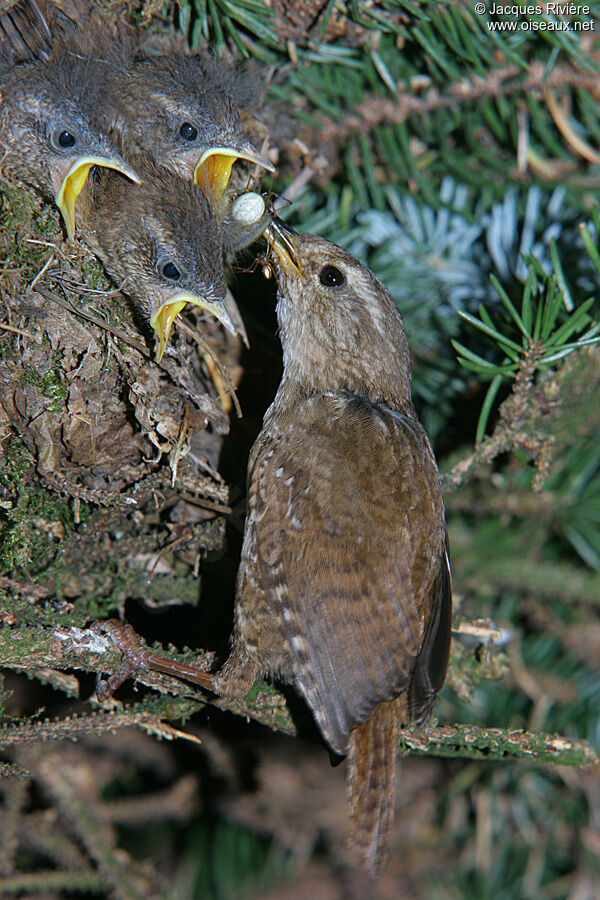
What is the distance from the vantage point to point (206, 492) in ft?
8.02

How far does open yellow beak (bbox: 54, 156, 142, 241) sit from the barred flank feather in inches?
72.4

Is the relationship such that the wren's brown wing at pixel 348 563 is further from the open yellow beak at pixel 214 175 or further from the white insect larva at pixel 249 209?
the open yellow beak at pixel 214 175

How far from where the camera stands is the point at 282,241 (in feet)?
8.31

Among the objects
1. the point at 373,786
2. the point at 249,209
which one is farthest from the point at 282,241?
the point at 373,786

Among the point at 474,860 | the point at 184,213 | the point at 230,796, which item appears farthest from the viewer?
the point at 474,860

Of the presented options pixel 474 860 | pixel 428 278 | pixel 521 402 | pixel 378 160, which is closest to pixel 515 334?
pixel 521 402

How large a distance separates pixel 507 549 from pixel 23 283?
225 centimetres

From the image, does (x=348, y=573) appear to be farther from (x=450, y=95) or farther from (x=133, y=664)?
(x=450, y=95)

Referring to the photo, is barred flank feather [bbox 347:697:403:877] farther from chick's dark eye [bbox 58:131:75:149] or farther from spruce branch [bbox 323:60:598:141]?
spruce branch [bbox 323:60:598:141]

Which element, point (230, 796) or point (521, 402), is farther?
point (230, 796)

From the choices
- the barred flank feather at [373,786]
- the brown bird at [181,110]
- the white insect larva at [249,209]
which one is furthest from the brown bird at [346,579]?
the brown bird at [181,110]

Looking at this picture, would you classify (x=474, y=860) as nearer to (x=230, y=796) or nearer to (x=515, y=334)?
(x=230, y=796)

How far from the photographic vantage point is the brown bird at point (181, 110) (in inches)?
92.4

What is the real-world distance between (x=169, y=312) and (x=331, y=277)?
0.65 meters
